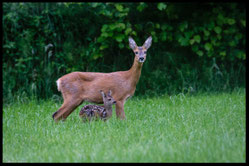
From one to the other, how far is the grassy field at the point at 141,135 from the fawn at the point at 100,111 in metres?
0.18

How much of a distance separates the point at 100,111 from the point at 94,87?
430 mm

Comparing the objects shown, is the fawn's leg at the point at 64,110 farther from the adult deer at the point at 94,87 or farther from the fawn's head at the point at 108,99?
the fawn's head at the point at 108,99

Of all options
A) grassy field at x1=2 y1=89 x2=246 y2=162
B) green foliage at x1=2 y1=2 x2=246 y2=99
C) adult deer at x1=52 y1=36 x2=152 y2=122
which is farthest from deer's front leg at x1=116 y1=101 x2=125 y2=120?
green foliage at x1=2 y1=2 x2=246 y2=99

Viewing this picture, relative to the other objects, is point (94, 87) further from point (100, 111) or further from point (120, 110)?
point (120, 110)

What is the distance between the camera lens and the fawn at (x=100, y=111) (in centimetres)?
670

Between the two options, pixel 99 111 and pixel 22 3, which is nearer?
pixel 99 111

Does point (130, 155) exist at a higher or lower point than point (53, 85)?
lower

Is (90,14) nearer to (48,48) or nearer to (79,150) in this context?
(48,48)

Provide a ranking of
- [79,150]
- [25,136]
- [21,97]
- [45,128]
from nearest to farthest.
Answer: [79,150] < [25,136] < [45,128] < [21,97]

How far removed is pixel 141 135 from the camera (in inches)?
206

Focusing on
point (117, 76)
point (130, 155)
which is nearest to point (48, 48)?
point (117, 76)

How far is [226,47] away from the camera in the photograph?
10.4 metres

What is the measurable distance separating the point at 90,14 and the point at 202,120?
5210 mm

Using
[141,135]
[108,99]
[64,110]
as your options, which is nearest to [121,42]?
[108,99]
